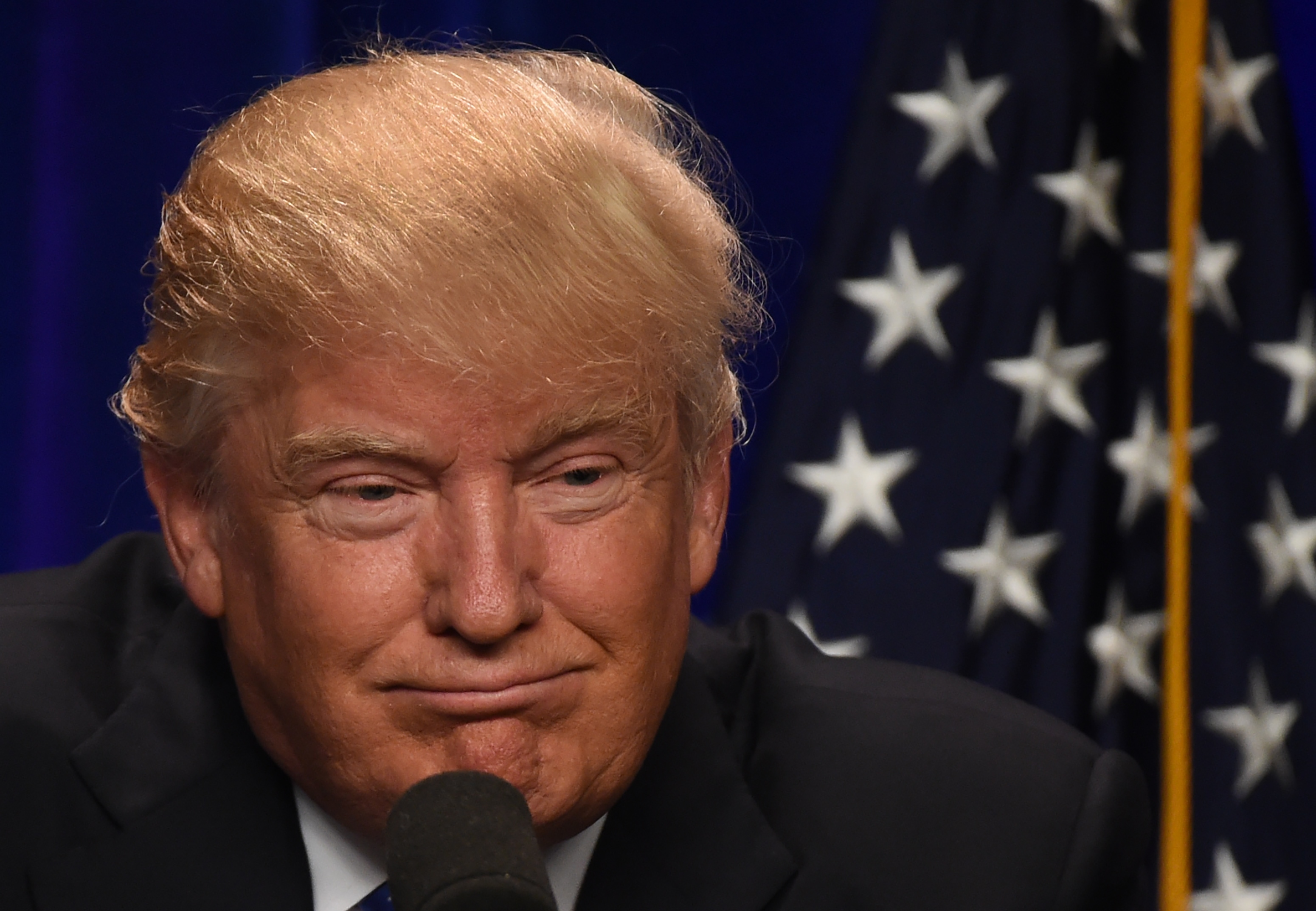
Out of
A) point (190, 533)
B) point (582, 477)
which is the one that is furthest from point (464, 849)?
point (190, 533)

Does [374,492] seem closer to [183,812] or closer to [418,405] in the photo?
[418,405]

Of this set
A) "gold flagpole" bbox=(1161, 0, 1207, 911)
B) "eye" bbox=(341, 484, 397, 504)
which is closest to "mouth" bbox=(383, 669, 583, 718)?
"eye" bbox=(341, 484, 397, 504)

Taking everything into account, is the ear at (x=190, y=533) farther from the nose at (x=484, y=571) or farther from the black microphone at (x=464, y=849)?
the black microphone at (x=464, y=849)

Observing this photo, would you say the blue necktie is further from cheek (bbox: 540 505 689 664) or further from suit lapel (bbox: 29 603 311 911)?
cheek (bbox: 540 505 689 664)

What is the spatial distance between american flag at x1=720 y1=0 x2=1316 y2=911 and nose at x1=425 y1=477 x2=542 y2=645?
926mm

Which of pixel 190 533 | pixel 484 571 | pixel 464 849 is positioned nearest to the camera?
pixel 464 849

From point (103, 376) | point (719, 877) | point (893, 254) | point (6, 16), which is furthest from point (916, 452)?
point (6, 16)

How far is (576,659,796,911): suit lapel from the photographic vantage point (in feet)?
4.84

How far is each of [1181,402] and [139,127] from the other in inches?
58.4

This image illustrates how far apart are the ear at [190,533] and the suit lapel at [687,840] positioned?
0.42 metres

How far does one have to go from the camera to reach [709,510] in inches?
58.4

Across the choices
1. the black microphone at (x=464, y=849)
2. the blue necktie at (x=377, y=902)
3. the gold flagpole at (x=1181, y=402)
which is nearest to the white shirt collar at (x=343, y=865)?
the blue necktie at (x=377, y=902)

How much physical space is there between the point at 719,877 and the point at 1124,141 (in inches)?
46.1

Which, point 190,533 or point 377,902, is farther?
point 377,902
